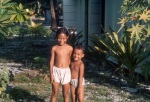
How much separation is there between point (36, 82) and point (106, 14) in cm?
391

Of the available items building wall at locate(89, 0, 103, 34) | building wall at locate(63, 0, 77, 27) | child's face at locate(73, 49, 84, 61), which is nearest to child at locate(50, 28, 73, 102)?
child's face at locate(73, 49, 84, 61)

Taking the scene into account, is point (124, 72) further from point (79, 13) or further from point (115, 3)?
point (79, 13)

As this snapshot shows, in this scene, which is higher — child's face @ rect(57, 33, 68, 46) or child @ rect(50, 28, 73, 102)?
child's face @ rect(57, 33, 68, 46)

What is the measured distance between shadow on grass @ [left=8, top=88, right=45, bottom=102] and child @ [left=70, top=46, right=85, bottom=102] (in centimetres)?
132

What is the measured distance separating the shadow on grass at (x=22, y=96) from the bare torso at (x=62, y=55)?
54.0 inches

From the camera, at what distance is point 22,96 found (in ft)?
21.3

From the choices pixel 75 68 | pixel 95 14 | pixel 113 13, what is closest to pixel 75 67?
pixel 75 68

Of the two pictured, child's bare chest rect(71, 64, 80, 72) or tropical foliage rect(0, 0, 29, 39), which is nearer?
tropical foliage rect(0, 0, 29, 39)

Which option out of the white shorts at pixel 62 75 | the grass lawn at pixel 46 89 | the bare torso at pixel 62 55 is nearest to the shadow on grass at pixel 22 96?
the grass lawn at pixel 46 89

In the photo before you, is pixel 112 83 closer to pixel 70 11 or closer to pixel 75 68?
pixel 75 68

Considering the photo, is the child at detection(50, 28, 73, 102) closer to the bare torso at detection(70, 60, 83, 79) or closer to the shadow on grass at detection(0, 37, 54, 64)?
the bare torso at detection(70, 60, 83, 79)

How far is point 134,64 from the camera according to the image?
754 cm

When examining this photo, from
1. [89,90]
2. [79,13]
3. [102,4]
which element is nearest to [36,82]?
[89,90]

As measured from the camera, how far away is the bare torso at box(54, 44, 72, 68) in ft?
16.8
